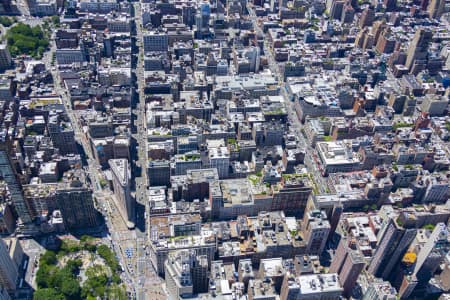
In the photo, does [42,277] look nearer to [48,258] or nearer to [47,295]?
[48,258]

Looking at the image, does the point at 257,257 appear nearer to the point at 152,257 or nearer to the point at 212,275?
the point at 212,275

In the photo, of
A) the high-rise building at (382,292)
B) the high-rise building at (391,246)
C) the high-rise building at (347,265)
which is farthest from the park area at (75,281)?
the high-rise building at (391,246)

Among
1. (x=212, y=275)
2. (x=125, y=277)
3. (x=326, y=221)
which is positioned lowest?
(x=125, y=277)

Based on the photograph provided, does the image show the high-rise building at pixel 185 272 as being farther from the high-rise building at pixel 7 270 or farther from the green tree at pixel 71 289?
the high-rise building at pixel 7 270

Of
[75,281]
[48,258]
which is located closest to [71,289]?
[75,281]

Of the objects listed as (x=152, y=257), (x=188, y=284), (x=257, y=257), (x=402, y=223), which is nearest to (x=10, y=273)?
(x=152, y=257)

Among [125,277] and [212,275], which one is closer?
[212,275]
